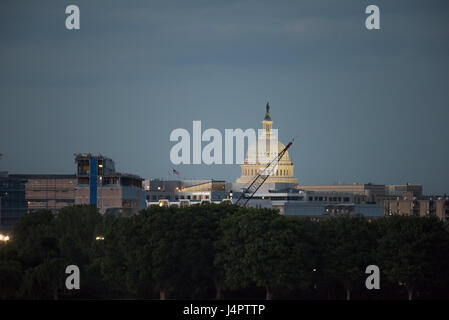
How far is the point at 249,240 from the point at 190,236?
675 centimetres

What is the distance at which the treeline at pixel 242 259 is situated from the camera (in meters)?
137

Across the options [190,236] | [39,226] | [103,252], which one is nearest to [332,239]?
[190,236]

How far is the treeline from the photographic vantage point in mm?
137375

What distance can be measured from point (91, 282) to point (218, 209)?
70.6ft

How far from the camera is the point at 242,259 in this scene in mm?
138500

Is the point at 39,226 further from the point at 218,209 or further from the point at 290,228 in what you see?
the point at 290,228

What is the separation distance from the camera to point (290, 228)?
144500mm

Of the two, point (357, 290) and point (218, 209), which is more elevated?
point (218, 209)

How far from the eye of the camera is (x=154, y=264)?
452ft
